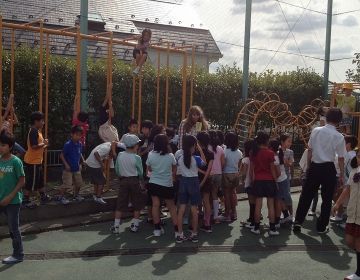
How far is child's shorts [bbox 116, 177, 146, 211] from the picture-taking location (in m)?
6.42

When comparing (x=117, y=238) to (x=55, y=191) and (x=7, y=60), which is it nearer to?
(x=55, y=191)

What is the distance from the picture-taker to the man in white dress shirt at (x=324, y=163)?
6438 mm

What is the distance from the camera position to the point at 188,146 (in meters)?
6.11

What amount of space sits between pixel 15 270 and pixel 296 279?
284 centimetres

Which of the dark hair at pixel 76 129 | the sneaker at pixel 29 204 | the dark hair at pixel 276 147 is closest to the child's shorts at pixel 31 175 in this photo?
the sneaker at pixel 29 204

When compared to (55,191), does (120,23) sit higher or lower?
higher

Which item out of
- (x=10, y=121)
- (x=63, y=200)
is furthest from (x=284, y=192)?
(x=10, y=121)

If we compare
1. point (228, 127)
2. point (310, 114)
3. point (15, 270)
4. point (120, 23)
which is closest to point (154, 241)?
point (15, 270)

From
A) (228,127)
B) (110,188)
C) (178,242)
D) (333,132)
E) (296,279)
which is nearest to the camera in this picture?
(296,279)

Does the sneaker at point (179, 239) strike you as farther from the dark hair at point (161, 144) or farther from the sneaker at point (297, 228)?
the sneaker at point (297, 228)

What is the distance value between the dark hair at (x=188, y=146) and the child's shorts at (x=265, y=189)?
1055mm

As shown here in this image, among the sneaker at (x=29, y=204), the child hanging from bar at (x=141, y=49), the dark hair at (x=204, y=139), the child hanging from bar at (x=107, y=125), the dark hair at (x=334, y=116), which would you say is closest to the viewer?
the dark hair at (x=334, y=116)

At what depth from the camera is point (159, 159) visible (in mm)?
6238

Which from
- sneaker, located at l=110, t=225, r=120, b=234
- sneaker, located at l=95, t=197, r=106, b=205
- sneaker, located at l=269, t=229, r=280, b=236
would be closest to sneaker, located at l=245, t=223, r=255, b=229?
sneaker, located at l=269, t=229, r=280, b=236
